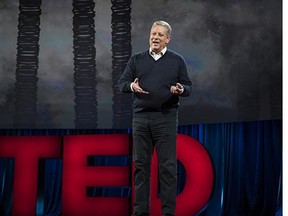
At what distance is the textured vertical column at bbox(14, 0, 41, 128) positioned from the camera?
4.39 metres

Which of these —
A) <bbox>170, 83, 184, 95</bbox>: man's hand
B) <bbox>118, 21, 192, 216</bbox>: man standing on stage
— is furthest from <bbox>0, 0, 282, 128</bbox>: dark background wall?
<bbox>170, 83, 184, 95</bbox>: man's hand

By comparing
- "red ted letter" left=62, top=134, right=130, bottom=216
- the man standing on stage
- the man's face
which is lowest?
"red ted letter" left=62, top=134, right=130, bottom=216

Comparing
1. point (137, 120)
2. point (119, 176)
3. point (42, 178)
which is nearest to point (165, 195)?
point (137, 120)

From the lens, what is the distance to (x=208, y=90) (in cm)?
411

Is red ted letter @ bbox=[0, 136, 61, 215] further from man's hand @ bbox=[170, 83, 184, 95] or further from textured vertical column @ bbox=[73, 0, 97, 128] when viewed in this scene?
man's hand @ bbox=[170, 83, 184, 95]

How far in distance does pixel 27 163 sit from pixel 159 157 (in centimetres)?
206

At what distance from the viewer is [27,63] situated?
4461 millimetres

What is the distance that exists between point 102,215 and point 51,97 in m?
1.19

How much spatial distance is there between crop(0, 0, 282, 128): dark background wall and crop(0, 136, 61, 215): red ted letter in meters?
0.28

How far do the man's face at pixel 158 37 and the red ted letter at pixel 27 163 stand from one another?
77.3 inches

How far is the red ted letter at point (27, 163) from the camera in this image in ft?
13.5

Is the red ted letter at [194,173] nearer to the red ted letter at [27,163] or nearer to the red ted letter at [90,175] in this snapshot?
the red ted letter at [90,175]

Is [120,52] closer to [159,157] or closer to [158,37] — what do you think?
[158,37]

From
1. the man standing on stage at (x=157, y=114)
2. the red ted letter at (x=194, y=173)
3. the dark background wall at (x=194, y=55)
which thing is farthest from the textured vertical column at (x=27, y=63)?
the man standing on stage at (x=157, y=114)
